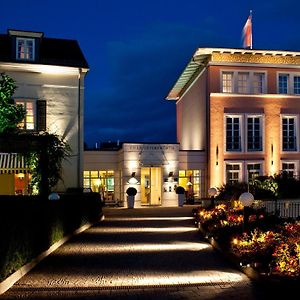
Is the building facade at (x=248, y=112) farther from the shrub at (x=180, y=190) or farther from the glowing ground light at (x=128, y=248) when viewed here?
the glowing ground light at (x=128, y=248)

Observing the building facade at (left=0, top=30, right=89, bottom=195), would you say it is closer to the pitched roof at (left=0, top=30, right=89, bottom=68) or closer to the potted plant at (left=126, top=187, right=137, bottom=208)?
the pitched roof at (left=0, top=30, right=89, bottom=68)

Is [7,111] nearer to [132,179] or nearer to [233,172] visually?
[132,179]

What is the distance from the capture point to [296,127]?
121 ft

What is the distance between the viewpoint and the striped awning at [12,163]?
86.1 feet

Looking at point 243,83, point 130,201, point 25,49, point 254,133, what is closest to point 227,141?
point 254,133

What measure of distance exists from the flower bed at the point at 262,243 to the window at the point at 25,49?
16497 mm

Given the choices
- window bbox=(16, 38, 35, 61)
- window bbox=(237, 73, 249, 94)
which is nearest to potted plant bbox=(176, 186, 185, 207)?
window bbox=(237, 73, 249, 94)

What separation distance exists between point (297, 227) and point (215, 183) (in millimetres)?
23365

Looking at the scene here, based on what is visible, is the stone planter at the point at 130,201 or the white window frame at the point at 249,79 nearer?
the stone planter at the point at 130,201

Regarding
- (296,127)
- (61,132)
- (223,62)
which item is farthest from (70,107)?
(296,127)

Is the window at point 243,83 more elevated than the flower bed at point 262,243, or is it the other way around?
the window at point 243,83

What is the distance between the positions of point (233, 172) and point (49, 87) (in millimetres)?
12850

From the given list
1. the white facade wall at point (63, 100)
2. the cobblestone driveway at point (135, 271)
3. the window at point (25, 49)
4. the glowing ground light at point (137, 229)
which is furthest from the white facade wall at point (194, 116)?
the cobblestone driveway at point (135, 271)

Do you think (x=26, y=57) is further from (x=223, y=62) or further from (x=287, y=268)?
(x=287, y=268)
